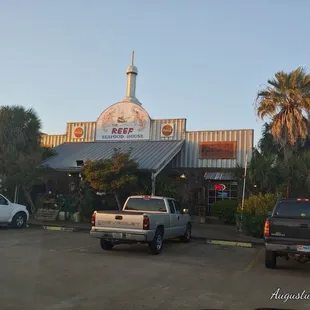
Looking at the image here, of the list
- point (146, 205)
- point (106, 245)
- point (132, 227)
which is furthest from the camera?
point (146, 205)

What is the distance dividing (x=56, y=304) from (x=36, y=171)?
1550 centimetres

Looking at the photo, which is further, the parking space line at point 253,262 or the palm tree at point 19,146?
the palm tree at point 19,146

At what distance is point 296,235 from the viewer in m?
9.38

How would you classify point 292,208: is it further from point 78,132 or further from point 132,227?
point 78,132

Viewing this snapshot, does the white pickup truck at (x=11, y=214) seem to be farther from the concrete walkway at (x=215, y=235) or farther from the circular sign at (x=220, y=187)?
the circular sign at (x=220, y=187)

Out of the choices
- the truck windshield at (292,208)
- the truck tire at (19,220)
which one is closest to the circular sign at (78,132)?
the truck tire at (19,220)

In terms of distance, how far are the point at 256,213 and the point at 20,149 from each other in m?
13.8

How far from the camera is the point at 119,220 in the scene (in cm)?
1141

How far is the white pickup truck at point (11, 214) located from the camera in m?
16.6

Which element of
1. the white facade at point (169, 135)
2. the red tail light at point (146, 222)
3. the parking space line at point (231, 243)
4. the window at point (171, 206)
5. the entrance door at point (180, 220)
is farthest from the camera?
the white facade at point (169, 135)

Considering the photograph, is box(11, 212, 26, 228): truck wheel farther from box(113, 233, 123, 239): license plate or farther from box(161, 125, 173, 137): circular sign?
box(161, 125, 173, 137): circular sign

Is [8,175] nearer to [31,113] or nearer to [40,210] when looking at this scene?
[40,210]

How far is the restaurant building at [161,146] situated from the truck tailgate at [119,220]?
30.4ft

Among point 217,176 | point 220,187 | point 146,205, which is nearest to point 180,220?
point 146,205
